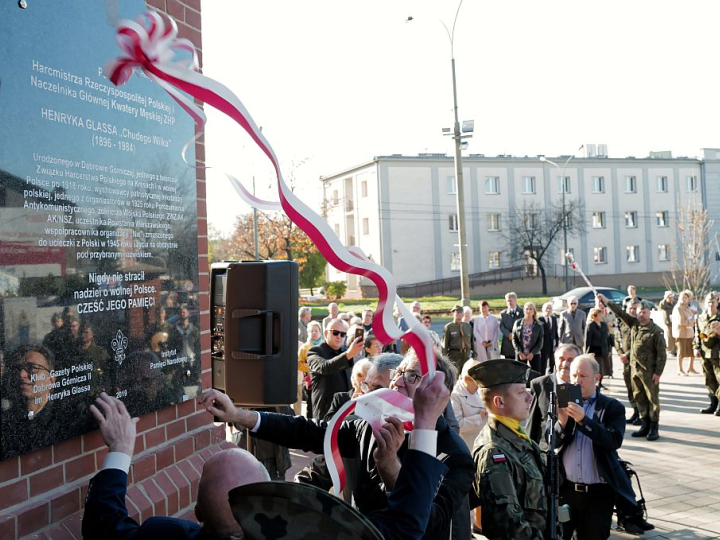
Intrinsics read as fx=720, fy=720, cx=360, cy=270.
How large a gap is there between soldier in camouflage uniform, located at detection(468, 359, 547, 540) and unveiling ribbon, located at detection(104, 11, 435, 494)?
146 centimetres

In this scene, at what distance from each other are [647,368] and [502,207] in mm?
47046

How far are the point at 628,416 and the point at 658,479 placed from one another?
3913mm

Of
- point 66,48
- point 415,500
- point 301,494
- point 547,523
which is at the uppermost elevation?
point 66,48

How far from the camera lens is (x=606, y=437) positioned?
5203mm

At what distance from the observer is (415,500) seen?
240 centimetres

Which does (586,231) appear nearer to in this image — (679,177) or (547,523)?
(679,177)

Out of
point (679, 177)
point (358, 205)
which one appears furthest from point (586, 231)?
point (358, 205)

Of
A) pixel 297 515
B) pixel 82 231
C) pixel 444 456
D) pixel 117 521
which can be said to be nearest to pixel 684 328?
pixel 444 456

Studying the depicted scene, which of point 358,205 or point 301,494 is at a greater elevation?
point 358,205

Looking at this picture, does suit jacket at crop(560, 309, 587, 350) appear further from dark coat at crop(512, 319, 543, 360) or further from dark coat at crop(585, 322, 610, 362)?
dark coat at crop(585, 322, 610, 362)

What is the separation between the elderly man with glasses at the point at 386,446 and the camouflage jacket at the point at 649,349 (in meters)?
7.71

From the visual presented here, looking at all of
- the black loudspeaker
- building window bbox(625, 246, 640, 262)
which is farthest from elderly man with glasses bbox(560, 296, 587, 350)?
building window bbox(625, 246, 640, 262)

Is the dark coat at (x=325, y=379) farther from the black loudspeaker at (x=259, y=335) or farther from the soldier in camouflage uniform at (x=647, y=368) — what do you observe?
the soldier in camouflage uniform at (x=647, y=368)

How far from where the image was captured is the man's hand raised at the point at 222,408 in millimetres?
3438
